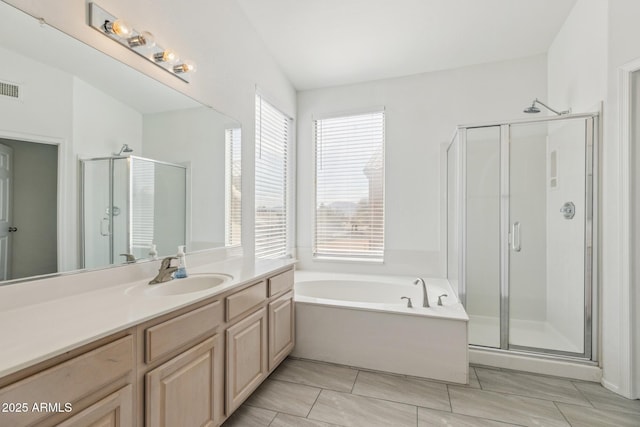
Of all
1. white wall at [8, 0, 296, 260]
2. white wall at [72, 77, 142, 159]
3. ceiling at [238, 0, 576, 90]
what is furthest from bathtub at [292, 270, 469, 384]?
ceiling at [238, 0, 576, 90]

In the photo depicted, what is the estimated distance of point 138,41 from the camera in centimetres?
158

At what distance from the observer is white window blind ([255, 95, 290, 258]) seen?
295cm

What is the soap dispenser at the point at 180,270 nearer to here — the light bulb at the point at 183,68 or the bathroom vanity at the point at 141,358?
the bathroom vanity at the point at 141,358

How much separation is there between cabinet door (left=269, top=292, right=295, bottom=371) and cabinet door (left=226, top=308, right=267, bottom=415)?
3.6 inches

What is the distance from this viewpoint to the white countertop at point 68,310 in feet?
2.66

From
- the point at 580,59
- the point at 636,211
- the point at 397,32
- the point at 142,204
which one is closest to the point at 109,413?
the point at 142,204

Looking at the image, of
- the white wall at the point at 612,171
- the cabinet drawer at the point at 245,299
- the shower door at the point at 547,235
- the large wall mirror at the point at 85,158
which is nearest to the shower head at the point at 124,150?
the large wall mirror at the point at 85,158

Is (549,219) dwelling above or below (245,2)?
below

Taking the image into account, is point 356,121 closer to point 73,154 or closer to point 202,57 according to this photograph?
point 202,57

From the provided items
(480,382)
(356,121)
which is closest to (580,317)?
(480,382)

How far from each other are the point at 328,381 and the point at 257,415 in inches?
22.4

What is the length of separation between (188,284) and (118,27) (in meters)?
1.37

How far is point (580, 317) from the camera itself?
2324 millimetres

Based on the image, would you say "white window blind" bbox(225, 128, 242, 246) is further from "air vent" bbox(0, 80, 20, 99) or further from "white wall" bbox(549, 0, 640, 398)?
"white wall" bbox(549, 0, 640, 398)
